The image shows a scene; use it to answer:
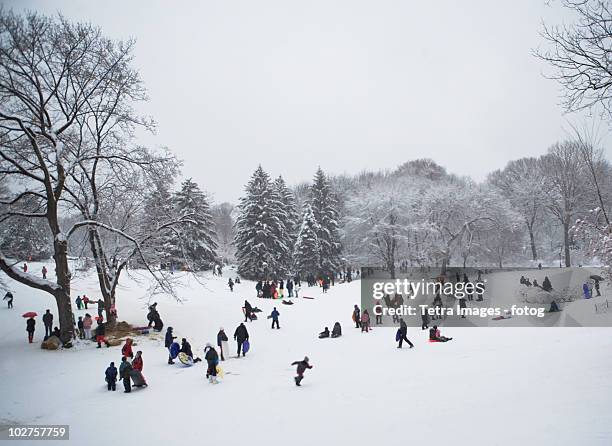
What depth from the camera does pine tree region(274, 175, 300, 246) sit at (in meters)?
49.2

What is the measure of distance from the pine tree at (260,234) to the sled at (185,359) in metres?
27.5

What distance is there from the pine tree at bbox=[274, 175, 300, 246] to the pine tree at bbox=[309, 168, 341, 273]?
400cm

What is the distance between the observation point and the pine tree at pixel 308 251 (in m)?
42.9

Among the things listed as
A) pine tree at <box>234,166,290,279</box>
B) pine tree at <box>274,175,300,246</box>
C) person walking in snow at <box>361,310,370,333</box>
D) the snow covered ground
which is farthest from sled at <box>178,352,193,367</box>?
pine tree at <box>274,175,300,246</box>

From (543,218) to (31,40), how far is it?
57.2m

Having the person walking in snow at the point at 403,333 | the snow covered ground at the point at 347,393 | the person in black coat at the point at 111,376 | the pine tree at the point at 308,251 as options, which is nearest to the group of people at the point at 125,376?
the person in black coat at the point at 111,376

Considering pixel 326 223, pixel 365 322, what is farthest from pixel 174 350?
pixel 326 223

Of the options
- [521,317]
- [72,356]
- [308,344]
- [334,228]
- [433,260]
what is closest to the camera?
[72,356]

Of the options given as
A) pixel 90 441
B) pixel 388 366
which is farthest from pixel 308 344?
pixel 90 441

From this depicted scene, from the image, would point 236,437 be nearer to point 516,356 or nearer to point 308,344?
point 516,356

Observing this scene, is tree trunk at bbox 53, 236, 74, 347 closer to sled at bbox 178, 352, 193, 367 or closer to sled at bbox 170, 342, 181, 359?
sled at bbox 170, 342, 181, 359

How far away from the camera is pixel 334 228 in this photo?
47.3m

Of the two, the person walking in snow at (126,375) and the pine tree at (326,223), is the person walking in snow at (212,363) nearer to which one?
the person walking in snow at (126,375)

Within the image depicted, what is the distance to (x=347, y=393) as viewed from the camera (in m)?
9.48
